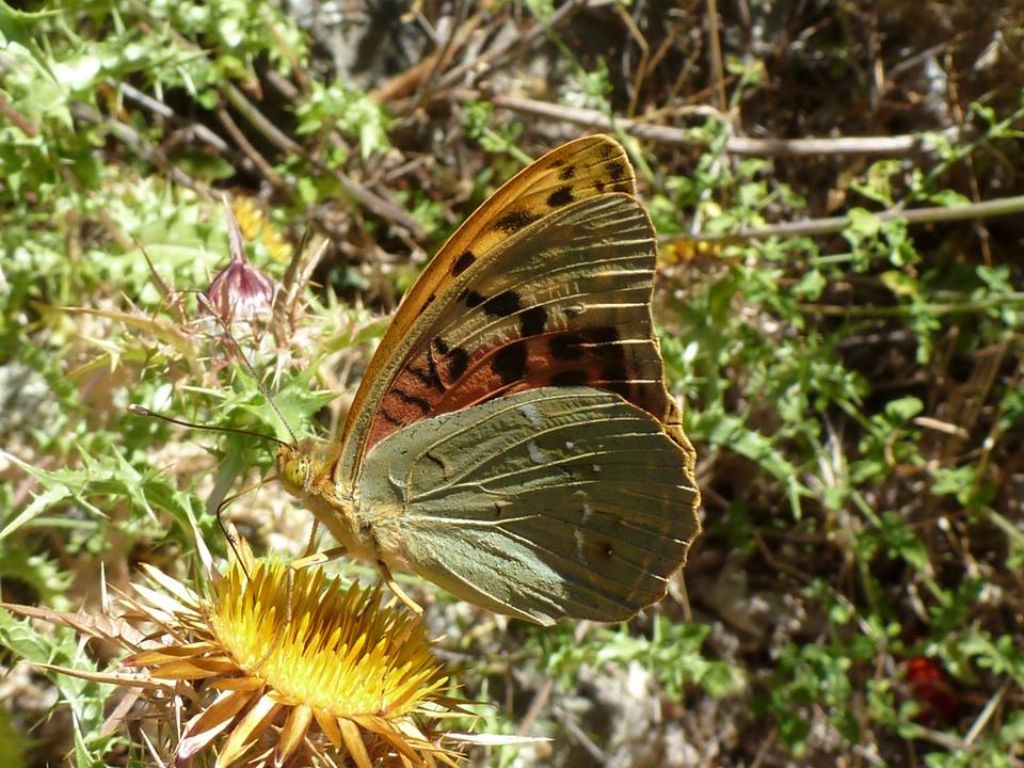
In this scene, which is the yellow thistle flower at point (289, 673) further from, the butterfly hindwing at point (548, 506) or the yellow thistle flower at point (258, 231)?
the yellow thistle flower at point (258, 231)

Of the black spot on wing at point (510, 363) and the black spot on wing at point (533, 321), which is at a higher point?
the black spot on wing at point (533, 321)

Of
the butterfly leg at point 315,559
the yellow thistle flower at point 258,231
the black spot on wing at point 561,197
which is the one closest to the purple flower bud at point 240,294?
the butterfly leg at point 315,559

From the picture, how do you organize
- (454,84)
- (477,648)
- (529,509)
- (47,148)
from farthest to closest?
(454,84) < (477,648) < (47,148) < (529,509)

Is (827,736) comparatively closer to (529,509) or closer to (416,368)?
(529,509)

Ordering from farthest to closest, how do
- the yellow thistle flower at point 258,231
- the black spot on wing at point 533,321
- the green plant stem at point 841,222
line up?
the green plant stem at point 841,222 → the yellow thistle flower at point 258,231 → the black spot on wing at point 533,321

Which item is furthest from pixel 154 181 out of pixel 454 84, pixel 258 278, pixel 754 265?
pixel 754 265

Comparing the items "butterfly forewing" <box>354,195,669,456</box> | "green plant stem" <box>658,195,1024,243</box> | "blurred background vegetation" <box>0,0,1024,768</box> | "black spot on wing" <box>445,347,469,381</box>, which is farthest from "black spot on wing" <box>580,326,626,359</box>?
"green plant stem" <box>658,195,1024,243</box>
